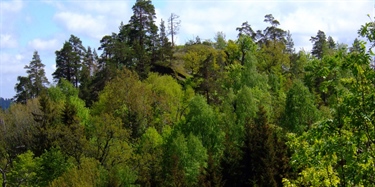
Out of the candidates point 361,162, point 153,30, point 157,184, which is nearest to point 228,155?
point 157,184

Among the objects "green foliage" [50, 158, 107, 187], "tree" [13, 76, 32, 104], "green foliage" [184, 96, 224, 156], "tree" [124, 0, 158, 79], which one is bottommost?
"green foliage" [50, 158, 107, 187]

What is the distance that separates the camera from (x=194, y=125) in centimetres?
4459

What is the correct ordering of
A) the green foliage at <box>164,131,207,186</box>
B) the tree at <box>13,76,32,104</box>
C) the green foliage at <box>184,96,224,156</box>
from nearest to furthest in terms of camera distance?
the green foliage at <box>164,131,207,186</box> < the green foliage at <box>184,96,224,156</box> < the tree at <box>13,76,32,104</box>

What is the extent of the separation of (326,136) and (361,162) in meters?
1.21

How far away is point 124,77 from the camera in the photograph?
5350 cm

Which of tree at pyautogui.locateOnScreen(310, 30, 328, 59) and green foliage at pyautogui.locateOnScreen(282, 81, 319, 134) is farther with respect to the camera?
tree at pyautogui.locateOnScreen(310, 30, 328, 59)

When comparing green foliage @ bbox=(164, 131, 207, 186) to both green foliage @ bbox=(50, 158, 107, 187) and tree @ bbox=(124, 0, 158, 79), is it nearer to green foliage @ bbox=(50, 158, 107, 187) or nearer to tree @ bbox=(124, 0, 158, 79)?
green foliage @ bbox=(50, 158, 107, 187)

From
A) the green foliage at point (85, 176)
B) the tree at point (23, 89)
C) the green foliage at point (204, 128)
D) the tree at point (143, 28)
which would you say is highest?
the tree at point (143, 28)

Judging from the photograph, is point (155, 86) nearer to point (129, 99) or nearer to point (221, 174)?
point (129, 99)

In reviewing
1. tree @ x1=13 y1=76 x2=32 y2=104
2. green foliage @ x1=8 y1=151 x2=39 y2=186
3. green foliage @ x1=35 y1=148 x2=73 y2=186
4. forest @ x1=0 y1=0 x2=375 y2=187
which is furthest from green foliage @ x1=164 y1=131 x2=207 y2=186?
tree @ x1=13 y1=76 x2=32 y2=104

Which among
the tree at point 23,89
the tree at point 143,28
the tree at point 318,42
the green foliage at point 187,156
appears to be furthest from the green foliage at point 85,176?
the tree at point 318,42

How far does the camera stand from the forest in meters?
10.5

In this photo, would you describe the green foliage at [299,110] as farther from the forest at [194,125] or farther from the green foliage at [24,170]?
the green foliage at [24,170]

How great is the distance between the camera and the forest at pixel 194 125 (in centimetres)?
1048
